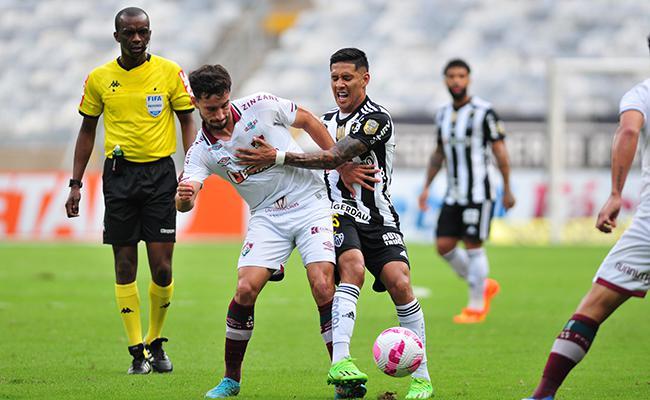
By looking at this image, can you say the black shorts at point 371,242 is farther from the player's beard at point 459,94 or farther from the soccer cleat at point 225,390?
the player's beard at point 459,94

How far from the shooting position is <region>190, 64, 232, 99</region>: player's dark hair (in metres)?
6.32

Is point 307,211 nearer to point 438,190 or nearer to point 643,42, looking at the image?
point 438,190

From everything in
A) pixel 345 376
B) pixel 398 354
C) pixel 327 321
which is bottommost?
pixel 345 376

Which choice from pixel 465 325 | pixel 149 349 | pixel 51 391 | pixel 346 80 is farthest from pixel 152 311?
pixel 465 325

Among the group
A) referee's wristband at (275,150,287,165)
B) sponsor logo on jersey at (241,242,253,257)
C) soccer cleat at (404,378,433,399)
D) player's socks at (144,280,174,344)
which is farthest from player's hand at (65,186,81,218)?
soccer cleat at (404,378,433,399)

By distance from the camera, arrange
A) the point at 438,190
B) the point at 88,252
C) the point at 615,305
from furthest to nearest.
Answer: the point at 438,190 < the point at 88,252 < the point at 615,305

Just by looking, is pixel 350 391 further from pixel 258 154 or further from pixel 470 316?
pixel 470 316

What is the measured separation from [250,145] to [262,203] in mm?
402

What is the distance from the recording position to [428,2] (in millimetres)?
30281

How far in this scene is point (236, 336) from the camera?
667 centimetres

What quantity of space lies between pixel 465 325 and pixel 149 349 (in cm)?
372

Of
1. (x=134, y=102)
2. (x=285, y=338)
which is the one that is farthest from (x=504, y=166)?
(x=134, y=102)

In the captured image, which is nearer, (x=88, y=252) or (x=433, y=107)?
(x=88, y=252)

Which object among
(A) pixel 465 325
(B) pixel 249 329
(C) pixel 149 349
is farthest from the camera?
(A) pixel 465 325
